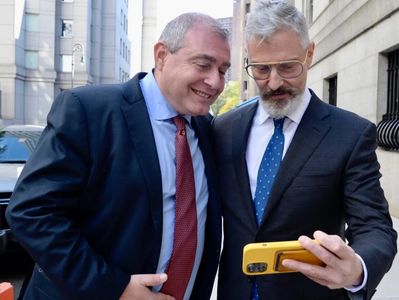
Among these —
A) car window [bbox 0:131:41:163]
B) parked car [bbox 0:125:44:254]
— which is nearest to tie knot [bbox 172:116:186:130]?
parked car [bbox 0:125:44:254]

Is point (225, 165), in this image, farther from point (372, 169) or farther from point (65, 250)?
point (65, 250)

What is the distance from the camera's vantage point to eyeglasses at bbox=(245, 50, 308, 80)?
2.26 metres

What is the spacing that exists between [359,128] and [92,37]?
1967 inches

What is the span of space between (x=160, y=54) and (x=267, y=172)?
2.41 ft

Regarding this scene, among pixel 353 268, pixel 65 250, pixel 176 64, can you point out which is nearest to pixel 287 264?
pixel 353 268

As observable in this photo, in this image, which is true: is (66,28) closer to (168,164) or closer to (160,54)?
(160,54)

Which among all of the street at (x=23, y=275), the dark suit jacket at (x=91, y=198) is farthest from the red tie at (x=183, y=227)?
the street at (x=23, y=275)

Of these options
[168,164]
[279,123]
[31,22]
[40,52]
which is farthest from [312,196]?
[31,22]

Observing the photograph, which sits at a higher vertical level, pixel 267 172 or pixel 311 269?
pixel 267 172

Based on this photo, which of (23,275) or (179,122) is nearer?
(179,122)

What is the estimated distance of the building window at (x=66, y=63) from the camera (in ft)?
147

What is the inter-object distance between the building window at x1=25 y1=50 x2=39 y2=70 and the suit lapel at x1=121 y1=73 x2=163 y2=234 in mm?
42742

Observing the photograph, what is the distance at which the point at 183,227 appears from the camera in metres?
2.19

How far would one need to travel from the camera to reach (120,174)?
2.04 meters
